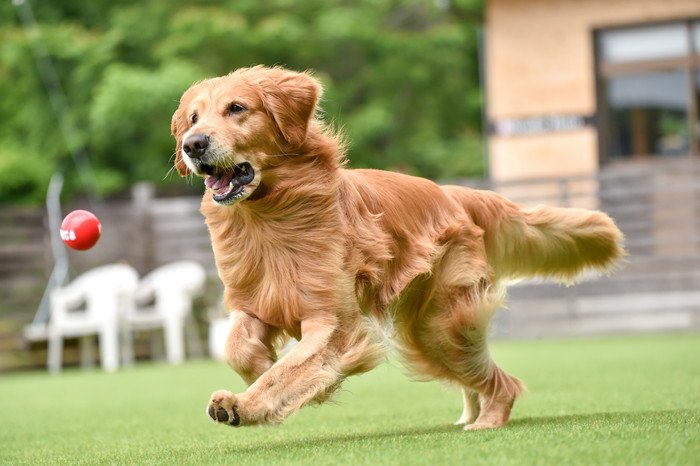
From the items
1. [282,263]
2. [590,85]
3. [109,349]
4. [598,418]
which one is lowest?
[109,349]

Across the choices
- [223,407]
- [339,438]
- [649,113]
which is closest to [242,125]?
[223,407]

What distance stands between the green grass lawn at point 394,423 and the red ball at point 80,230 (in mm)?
935

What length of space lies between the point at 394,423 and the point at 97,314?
26.6ft

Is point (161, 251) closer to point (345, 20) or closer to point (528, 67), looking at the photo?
point (528, 67)

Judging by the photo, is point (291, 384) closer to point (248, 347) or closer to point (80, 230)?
point (248, 347)

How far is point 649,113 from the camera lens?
583 inches

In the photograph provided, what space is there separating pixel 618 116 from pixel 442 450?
38.7ft

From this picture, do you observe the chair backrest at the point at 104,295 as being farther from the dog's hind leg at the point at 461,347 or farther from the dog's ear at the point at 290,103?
the dog's ear at the point at 290,103

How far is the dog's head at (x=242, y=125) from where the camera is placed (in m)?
4.26

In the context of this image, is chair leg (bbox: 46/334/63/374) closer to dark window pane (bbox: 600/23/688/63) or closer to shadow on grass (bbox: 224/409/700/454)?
dark window pane (bbox: 600/23/688/63)

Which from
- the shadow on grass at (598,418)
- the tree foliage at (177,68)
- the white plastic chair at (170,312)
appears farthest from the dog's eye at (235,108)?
the tree foliage at (177,68)

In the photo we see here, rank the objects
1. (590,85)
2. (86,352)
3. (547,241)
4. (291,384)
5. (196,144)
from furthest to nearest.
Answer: (590,85), (86,352), (547,241), (196,144), (291,384)

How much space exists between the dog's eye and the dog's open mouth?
21 cm

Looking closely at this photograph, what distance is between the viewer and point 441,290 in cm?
488
